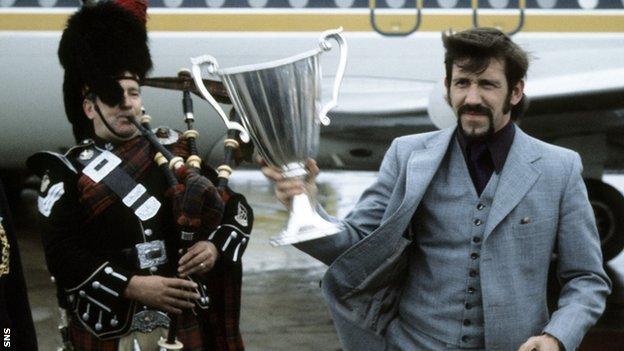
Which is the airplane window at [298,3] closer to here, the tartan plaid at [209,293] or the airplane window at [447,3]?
the airplane window at [447,3]

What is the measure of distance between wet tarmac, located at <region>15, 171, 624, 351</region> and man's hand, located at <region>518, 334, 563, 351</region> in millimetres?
3454

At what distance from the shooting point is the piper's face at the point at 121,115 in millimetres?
3508

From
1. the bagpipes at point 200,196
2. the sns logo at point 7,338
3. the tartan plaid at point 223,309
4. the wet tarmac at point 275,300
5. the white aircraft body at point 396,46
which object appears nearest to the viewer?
the sns logo at point 7,338

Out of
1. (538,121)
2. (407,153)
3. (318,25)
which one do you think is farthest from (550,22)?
(407,153)

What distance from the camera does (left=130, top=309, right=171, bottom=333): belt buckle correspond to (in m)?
3.40

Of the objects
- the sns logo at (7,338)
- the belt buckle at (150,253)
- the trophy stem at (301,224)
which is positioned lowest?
the belt buckle at (150,253)

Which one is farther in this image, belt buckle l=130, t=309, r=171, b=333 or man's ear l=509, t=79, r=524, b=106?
belt buckle l=130, t=309, r=171, b=333

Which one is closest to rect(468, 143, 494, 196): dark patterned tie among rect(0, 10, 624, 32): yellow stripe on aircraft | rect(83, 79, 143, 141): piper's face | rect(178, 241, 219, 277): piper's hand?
rect(178, 241, 219, 277): piper's hand

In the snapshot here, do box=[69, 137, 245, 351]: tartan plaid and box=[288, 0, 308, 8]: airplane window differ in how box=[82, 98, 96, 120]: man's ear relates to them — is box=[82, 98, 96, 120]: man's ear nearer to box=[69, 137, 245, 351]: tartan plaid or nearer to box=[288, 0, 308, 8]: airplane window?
box=[69, 137, 245, 351]: tartan plaid

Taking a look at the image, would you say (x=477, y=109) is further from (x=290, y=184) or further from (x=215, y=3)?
(x=215, y=3)

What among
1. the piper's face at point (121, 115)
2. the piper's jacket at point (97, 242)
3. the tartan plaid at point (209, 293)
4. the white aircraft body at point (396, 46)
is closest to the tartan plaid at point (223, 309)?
the tartan plaid at point (209, 293)

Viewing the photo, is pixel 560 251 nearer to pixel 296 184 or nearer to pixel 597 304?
pixel 597 304

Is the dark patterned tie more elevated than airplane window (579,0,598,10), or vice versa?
the dark patterned tie

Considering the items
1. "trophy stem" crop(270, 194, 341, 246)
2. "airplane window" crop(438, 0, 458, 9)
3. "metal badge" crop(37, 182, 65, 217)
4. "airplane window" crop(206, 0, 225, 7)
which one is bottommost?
"airplane window" crop(438, 0, 458, 9)
